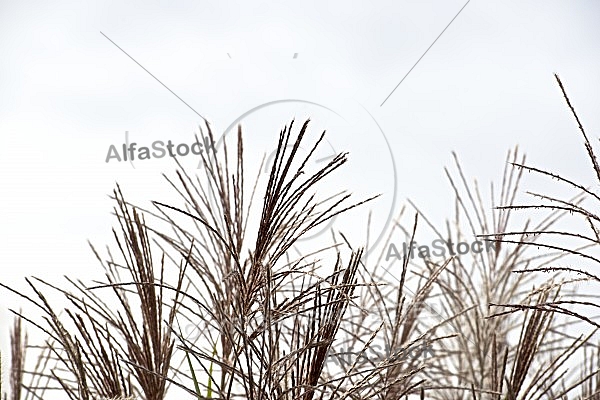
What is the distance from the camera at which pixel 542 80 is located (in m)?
2.61

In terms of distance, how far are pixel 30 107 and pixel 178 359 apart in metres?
0.97

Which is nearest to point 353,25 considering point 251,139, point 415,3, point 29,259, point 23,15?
point 415,3

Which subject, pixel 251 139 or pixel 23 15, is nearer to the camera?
pixel 251 139

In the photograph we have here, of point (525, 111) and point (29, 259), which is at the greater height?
point (525, 111)

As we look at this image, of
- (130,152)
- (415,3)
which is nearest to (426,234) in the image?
(415,3)

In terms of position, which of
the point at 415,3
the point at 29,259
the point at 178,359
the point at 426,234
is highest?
the point at 415,3

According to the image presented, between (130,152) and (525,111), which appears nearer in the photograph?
(130,152)

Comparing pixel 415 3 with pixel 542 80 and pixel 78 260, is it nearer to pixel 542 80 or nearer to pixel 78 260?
pixel 542 80

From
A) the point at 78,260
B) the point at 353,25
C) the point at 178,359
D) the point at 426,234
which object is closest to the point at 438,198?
the point at 426,234

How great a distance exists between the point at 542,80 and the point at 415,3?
519 mm

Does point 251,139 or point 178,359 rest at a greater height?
point 251,139

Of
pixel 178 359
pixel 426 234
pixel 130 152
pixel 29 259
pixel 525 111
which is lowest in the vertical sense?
pixel 178 359

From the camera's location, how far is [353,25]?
250 centimetres

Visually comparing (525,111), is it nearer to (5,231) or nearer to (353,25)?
(353,25)
